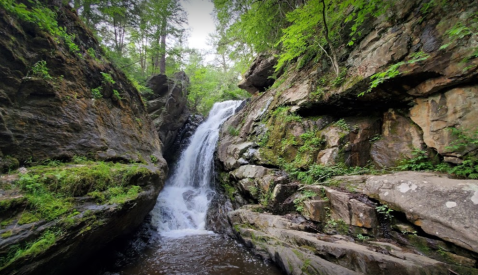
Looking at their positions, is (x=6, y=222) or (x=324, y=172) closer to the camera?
(x=6, y=222)

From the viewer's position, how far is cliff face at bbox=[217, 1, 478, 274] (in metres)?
3.34

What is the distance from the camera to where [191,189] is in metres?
11.1

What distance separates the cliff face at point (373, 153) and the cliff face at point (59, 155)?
154 inches

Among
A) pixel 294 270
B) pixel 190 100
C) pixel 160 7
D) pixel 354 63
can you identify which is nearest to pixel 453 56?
pixel 354 63

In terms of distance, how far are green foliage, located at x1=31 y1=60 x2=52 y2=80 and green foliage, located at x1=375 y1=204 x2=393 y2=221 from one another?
8641 millimetres

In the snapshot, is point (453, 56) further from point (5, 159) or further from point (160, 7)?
point (160, 7)

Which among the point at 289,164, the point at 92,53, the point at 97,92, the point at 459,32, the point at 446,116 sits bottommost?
the point at 289,164

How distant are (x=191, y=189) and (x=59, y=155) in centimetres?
729

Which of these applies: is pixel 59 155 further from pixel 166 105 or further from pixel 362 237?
pixel 166 105

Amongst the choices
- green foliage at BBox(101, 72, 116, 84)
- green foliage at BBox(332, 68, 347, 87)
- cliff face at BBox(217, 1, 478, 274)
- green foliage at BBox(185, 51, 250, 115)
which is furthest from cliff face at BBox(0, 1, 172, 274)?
green foliage at BBox(185, 51, 250, 115)

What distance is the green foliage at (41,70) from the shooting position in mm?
4641

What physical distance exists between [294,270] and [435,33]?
6722 mm

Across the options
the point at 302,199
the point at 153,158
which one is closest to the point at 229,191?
the point at 153,158

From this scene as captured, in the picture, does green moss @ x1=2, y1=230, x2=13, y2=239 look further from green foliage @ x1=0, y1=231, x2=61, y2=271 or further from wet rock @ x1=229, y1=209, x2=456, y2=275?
wet rock @ x1=229, y1=209, x2=456, y2=275
